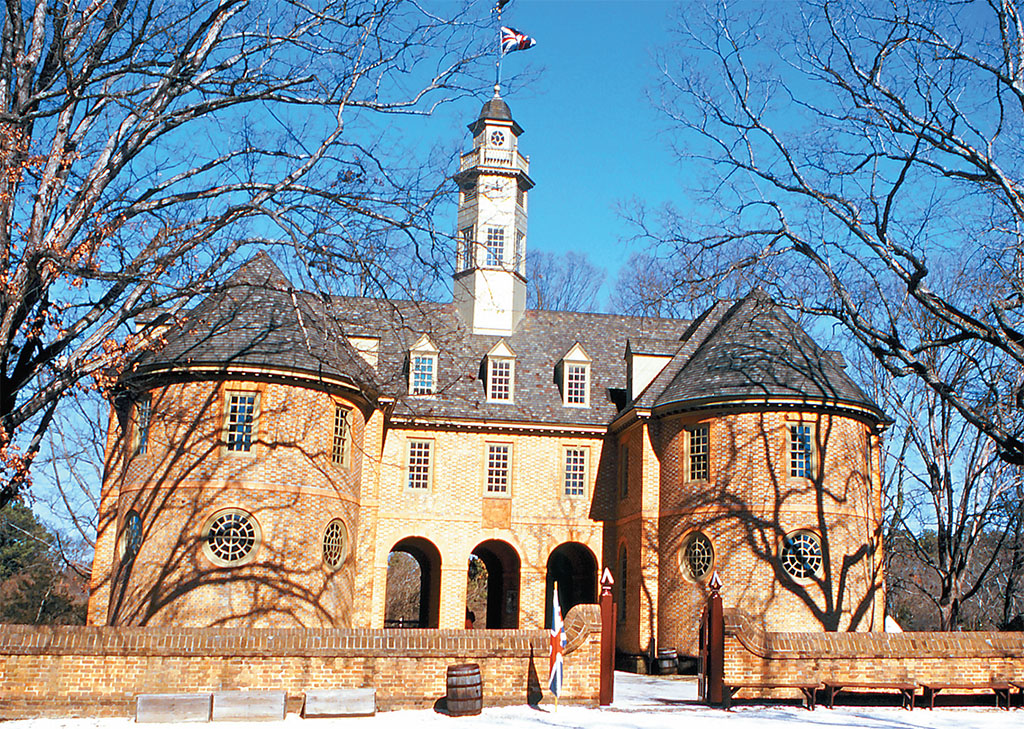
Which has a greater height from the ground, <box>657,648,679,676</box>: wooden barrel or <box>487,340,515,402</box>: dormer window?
<box>487,340,515,402</box>: dormer window

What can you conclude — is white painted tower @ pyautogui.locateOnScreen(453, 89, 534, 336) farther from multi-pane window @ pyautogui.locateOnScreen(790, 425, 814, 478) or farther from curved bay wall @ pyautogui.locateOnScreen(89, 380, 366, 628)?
multi-pane window @ pyautogui.locateOnScreen(790, 425, 814, 478)

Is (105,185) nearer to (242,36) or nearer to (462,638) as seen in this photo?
(242,36)

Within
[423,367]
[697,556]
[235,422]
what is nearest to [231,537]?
[235,422]

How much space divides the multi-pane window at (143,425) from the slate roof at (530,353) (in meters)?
1.11

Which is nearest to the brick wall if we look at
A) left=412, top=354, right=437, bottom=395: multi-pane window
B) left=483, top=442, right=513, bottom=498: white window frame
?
left=483, top=442, right=513, bottom=498: white window frame

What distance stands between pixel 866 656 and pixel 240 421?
585 inches

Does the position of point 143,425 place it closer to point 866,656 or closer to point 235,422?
point 235,422

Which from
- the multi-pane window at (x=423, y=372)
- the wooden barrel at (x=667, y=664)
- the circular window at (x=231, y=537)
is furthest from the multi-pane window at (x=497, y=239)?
the wooden barrel at (x=667, y=664)

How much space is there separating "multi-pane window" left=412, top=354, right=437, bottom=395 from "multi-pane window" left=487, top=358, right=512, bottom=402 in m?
1.78

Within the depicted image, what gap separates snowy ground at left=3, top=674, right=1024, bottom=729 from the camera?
46.6 ft

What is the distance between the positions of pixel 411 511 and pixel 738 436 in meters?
9.87

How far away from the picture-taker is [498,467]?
98.2 ft

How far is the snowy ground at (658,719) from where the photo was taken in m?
14.2

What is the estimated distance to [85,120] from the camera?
46.0 feet
